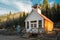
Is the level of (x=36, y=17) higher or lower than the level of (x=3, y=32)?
higher

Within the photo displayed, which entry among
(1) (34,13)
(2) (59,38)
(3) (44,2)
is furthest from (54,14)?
(2) (59,38)

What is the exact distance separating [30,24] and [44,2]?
34.4m

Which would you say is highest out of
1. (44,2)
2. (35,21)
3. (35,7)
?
(44,2)

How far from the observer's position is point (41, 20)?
32.1m

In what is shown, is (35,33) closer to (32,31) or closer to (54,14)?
(32,31)

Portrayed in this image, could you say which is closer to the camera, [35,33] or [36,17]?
[35,33]

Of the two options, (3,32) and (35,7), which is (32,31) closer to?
(35,7)

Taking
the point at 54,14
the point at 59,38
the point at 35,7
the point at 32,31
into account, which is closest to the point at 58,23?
the point at 54,14

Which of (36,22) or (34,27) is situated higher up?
(36,22)

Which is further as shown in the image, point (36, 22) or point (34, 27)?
point (36, 22)

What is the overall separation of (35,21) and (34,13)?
165cm

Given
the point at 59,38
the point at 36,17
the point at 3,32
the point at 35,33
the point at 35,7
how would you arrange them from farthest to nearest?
the point at 3,32
the point at 35,7
the point at 36,17
the point at 35,33
the point at 59,38

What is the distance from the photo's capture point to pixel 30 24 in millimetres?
33906

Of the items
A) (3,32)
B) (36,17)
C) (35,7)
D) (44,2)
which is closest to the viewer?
(36,17)
